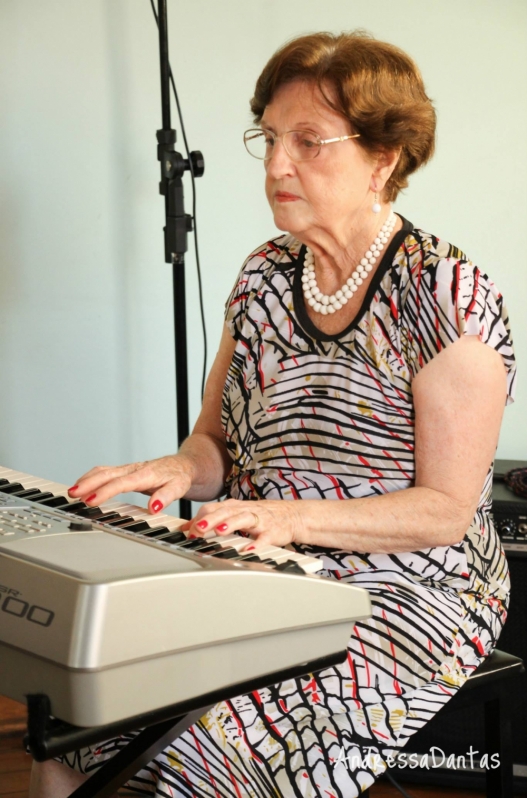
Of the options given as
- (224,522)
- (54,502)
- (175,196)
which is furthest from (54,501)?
(175,196)

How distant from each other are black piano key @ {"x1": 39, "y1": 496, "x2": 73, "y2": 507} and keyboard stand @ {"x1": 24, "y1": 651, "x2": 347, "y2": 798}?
315mm

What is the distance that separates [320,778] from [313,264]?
0.83m

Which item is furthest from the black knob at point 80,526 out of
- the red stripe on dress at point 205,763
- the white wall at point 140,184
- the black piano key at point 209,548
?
the white wall at point 140,184

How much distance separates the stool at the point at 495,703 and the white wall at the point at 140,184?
1.17 m

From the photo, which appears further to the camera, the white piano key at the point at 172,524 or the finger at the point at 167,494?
the finger at the point at 167,494

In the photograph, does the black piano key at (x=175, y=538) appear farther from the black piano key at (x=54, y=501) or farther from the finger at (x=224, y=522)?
the black piano key at (x=54, y=501)

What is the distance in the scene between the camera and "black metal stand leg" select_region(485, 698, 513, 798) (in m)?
1.39

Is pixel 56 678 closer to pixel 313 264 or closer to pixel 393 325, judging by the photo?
pixel 393 325

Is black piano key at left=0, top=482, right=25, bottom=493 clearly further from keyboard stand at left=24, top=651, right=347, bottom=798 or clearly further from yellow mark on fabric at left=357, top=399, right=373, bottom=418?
yellow mark on fabric at left=357, top=399, right=373, bottom=418

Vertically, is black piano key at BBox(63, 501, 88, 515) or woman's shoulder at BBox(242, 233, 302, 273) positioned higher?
woman's shoulder at BBox(242, 233, 302, 273)

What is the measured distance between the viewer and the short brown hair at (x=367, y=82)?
1407 millimetres

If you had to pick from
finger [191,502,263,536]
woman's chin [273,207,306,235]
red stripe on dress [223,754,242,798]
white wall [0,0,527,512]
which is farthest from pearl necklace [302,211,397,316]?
white wall [0,0,527,512]

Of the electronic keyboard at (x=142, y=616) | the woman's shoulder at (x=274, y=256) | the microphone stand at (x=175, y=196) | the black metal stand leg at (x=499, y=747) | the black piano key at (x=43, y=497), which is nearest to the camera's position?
the electronic keyboard at (x=142, y=616)

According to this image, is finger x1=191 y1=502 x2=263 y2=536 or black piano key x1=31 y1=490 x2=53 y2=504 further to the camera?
black piano key x1=31 y1=490 x2=53 y2=504
